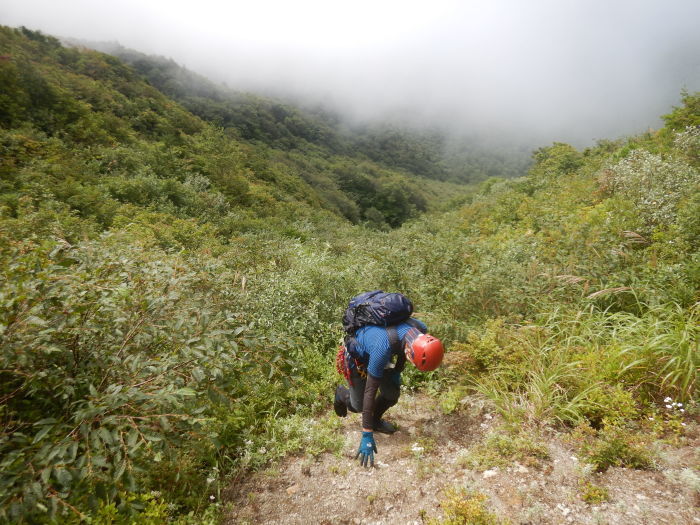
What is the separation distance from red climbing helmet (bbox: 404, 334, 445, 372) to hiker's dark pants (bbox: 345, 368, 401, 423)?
69 centimetres

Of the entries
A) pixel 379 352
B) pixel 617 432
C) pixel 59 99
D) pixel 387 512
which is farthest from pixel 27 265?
pixel 59 99

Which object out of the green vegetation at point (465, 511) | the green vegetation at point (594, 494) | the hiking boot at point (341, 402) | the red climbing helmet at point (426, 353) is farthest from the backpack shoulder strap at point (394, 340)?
the green vegetation at point (594, 494)

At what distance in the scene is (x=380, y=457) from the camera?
358cm

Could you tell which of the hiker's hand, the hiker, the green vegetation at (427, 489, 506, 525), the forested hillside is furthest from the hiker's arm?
the forested hillside

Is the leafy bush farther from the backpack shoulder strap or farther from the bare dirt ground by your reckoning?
the backpack shoulder strap

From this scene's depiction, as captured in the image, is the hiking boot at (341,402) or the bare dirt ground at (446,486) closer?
the bare dirt ground at (446,486)

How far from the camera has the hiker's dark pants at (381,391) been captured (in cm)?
363

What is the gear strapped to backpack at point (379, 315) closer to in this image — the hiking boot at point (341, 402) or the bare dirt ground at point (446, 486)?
the hiking boot at point (341, 402)

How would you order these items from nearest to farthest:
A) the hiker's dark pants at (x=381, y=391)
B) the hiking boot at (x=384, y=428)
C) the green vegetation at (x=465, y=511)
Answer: the green vegetation at (x=465, y=511), the hiker's dark pants at (x=381, y=391), the hiking boot at (x=384, y=428)

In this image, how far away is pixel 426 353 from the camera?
2945 millimetres

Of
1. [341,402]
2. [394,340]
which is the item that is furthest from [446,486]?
[341,402]

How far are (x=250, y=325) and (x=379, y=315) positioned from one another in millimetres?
1252

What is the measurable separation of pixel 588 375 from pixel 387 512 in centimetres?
249

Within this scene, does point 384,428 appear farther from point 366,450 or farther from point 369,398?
point 369,398
